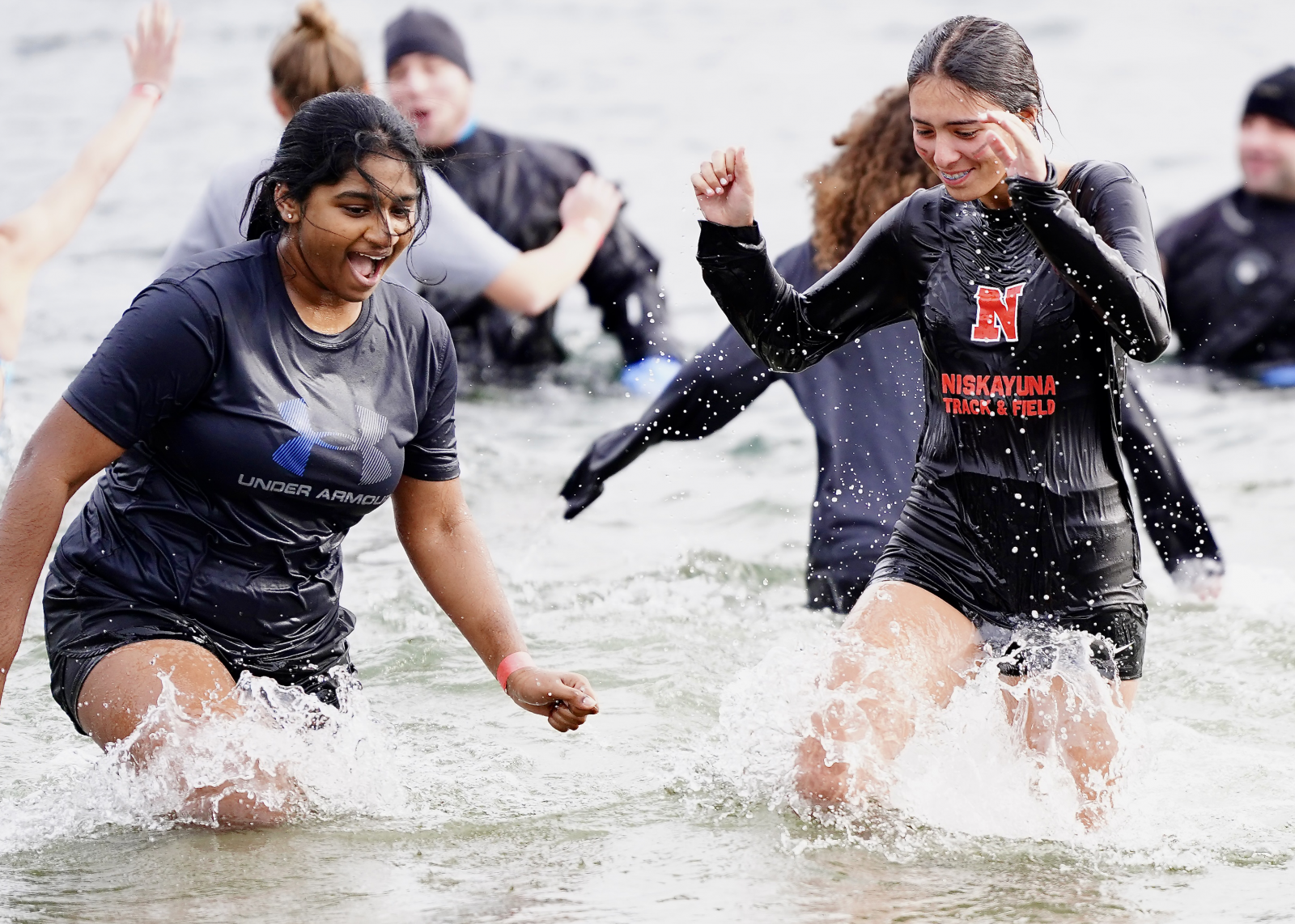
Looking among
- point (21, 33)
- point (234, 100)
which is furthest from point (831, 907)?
point (21, 33)

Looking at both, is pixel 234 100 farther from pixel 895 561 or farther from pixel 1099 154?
pixel 895 561

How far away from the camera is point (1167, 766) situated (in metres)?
4.68

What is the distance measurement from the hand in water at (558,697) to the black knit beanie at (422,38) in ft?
17.4

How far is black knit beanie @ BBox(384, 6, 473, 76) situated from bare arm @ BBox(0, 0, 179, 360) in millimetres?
2508

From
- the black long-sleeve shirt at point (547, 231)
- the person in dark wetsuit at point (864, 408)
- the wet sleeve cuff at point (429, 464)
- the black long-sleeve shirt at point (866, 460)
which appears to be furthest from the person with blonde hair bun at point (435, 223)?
the wet sleeve cuff at point (429, 464)

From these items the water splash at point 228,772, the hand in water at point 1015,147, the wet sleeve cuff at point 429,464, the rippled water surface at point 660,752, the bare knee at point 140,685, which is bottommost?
the rippled water surface at point 660,752

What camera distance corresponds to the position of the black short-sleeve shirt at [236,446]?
148 inches

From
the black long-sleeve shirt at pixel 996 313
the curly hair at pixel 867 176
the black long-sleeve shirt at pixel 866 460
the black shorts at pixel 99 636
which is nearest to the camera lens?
the black long-sleeve shirt at pixel 996 313

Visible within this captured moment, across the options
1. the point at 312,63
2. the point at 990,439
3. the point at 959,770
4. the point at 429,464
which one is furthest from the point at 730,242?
the point at 312,63

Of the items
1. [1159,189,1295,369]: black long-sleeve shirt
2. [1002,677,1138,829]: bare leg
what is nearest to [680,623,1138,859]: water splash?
[1002,677,1138,829]: bare leg

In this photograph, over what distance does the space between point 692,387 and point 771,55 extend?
51.1 feet

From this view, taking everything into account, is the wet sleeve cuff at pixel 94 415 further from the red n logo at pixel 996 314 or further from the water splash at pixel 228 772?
the red n logo at pixel 996 314

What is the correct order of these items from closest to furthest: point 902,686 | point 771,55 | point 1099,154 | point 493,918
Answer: point 493,918
point 902,686
point 1099,154
point 771,55

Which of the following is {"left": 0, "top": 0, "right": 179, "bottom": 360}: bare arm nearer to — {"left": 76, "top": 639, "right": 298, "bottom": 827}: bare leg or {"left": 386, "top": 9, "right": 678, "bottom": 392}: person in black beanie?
{"left": 386, "top": 9, "right": 678, "bottom": 392}: person in black beanie
